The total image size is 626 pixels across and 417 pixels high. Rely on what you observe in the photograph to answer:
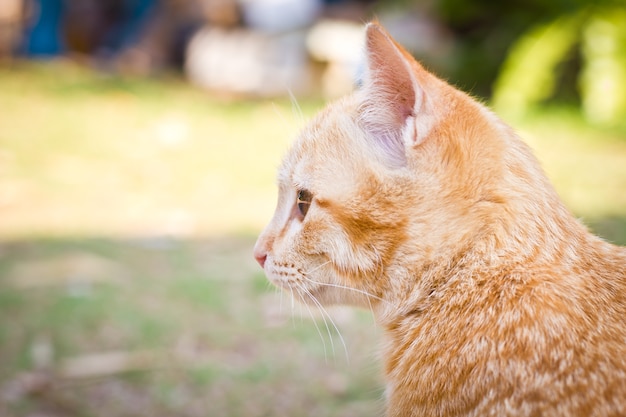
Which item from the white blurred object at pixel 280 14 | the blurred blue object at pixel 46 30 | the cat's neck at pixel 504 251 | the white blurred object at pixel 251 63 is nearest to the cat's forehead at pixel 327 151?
the cat's neck at pixel 504 251

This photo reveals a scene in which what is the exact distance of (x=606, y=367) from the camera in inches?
64.9

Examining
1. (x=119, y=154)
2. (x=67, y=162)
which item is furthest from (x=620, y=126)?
(x=67, y=162)

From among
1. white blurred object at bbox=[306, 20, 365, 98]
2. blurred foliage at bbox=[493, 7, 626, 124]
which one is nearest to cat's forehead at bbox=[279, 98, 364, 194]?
blurred foliage at bbox=[493, 7, 626, 124]

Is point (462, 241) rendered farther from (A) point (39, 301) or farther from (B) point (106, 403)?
(A) point (39, 301)

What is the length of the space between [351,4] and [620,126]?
199 inches

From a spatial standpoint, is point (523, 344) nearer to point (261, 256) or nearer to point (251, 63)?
point (261, 256)

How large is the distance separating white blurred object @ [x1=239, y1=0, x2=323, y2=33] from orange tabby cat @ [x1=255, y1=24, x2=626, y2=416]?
26.3 feet

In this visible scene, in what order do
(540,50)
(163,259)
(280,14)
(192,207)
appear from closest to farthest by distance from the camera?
(163,259) → (192,207) → (540,50) → (280,14)

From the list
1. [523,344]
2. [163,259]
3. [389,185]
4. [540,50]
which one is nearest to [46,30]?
[540,50]

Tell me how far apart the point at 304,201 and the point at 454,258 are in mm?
550

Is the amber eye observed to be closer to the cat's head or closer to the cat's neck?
the cat's head

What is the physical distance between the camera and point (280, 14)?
993 centimetres

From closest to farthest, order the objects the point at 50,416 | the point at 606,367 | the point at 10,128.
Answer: the point at 606,367 → the point at 50,416 → the point at 10,128

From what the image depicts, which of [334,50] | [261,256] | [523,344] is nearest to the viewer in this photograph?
[523,344]
